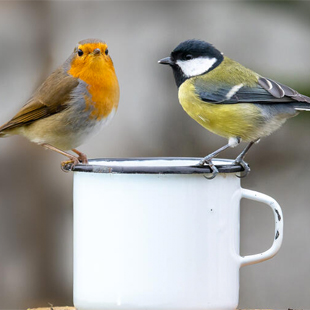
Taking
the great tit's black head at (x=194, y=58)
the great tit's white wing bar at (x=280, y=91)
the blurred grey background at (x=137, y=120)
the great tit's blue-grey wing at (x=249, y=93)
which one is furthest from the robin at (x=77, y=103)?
the blurred grey background at (x=137, y=120)

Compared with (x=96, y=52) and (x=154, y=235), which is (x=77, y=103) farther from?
(x=154, y=235)

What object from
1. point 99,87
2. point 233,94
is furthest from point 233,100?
point 99,87

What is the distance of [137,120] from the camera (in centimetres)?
353

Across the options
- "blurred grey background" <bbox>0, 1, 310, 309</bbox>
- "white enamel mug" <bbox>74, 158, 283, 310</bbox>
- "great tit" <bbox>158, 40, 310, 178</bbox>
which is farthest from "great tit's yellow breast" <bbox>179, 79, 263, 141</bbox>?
"blurred grey background" <bbox>0, 1, 310, 309</bbox>

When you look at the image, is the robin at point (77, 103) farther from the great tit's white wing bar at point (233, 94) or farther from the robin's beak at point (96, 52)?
the great tit's white wing bar at point (233, 94)

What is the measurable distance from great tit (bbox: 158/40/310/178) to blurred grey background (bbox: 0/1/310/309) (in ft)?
3.89

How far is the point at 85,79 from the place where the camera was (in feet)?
7.76

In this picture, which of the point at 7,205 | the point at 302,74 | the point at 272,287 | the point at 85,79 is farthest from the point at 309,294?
the point at 85,79

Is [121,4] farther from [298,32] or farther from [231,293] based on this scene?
[231,293]

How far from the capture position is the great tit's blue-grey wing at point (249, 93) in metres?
2.15

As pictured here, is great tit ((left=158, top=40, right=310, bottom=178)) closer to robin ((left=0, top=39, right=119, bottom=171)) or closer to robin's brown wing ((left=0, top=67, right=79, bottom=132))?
robin ((left=0, top=39, right=119, bottom=171))

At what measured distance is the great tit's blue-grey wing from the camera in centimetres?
215

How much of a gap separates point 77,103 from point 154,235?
0.83 m

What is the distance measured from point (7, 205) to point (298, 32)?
5.89 feet
